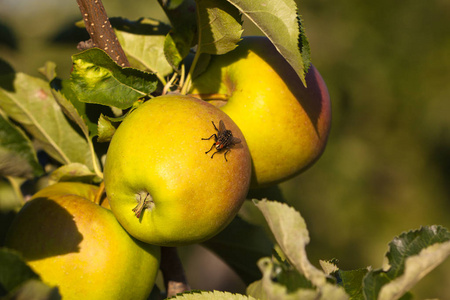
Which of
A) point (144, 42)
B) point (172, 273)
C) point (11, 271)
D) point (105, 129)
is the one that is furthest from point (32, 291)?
point (144, 42)

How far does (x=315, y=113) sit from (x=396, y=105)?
5.00m

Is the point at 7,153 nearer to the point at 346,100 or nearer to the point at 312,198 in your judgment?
the point at 312,198

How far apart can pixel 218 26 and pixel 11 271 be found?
504 millimetres

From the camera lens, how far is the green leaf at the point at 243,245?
1.08 metres

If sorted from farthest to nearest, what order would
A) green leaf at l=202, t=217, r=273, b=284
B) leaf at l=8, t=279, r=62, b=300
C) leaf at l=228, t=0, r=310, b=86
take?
green leaf at l=202, t=217, r=273, b=284
leaf at l=228, t=0, r=310, b=86
leaf at l=8, t=279, r=62, b=300

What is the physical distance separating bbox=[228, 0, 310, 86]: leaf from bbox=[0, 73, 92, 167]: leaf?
43 cm

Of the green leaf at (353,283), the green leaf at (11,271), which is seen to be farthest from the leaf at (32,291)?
the green leaf at (353,283)

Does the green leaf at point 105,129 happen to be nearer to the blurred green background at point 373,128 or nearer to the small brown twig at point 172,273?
the small brown twig at point 172,273

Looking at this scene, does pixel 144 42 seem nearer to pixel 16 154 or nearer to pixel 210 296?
pixel 16 154

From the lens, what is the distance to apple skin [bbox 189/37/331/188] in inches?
33.3

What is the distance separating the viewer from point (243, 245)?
109cm

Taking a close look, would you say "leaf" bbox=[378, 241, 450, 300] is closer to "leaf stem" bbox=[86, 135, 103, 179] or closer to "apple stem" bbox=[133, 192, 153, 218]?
"apple stem" bbox=[133, 192, 153, 218]

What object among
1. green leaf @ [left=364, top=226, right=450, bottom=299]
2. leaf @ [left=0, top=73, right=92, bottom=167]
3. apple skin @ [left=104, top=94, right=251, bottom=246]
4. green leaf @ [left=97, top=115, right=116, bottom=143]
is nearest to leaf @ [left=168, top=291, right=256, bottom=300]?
apple skin @ [left=104, top=94, right=251, bottom=246]

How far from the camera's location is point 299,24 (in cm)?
74
